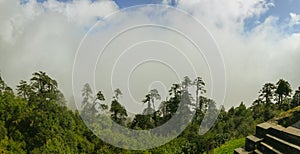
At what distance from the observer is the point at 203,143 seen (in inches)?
718

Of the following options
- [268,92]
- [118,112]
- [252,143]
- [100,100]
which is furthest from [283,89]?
[252,143]

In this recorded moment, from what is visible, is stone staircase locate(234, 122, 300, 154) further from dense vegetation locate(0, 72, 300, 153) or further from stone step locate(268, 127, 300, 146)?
dense vegetation locate(0, 72, 300, 153)

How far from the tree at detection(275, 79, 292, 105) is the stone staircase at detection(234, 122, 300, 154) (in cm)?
2019

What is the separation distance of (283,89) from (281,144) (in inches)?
853

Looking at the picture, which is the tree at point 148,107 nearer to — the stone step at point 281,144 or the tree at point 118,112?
the tree at point 118,112

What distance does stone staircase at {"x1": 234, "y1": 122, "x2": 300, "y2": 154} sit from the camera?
5699mm

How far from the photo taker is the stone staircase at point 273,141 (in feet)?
18.7

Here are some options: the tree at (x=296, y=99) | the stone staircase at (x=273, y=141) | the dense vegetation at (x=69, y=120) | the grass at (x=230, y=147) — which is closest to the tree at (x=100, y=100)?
the dense vegetation at (x=69, y=120)

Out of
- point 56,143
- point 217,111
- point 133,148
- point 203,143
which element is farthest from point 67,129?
point 217,111

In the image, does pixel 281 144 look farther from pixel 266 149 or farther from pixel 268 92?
pixel 268 92

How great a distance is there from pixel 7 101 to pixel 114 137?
18.3 feet

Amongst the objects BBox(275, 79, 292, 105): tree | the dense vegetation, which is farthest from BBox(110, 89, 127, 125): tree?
BBox(275, 79, 292, 105): tree

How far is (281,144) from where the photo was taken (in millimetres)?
5996

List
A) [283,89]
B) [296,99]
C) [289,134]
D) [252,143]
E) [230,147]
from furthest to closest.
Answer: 1. [283,89]
2. [296,99]
3. [230,147]
4. [252,143]
5. [289,134]
